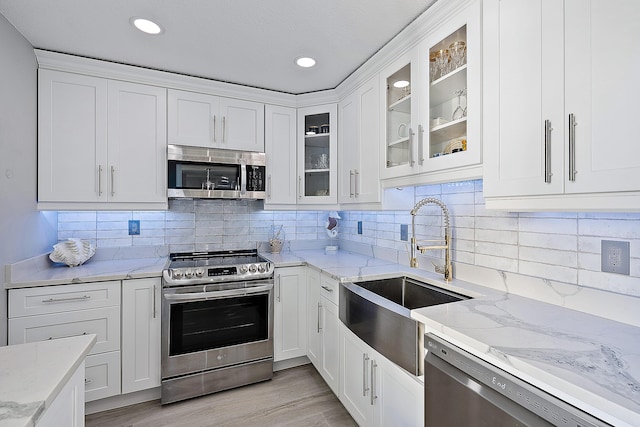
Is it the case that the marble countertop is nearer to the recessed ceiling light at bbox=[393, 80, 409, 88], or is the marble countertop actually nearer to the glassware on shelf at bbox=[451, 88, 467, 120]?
the glassware on shelf at bbox=[451, 88, 467, 120]

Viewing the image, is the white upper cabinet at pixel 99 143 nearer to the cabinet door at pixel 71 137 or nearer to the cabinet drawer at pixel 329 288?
the cabinet door at pixel 71 137

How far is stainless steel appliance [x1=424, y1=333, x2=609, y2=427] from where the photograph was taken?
0.75 m

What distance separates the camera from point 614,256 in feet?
3.77

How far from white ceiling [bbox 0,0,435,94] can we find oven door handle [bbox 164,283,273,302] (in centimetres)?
171

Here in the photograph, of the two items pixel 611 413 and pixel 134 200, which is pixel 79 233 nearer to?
pixel 134 200

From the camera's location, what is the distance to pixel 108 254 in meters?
2.45

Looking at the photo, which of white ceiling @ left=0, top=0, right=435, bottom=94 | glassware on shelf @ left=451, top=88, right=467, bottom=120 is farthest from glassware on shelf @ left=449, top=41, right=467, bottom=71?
white ceiling @ left=0, top=0, right=435, bottom=94

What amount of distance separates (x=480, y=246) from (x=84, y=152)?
2.78 meters

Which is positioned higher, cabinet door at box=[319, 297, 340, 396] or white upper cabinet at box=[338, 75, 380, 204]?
white upper cabinet at box=[338, 75, 380, 204]

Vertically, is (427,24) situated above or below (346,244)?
above

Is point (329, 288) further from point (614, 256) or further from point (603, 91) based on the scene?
point (603, 91)

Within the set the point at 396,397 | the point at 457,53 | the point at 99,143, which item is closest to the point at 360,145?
the point at 457,53

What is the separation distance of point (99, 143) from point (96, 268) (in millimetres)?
931

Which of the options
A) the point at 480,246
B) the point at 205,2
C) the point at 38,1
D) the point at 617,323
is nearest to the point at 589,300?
the point at 617,323
